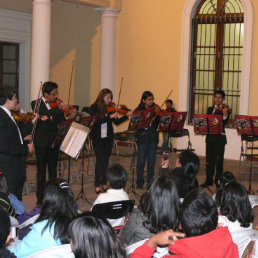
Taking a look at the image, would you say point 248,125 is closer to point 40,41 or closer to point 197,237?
point 197,237

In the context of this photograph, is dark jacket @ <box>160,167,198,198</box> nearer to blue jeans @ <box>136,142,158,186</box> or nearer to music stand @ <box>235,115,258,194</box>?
music stand @ <box>235,115,258,194</box>

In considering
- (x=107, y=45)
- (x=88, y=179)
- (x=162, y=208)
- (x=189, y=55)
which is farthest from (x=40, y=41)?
(x=162, y=208)

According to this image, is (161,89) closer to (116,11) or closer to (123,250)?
(116,11)

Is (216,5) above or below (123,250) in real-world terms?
above

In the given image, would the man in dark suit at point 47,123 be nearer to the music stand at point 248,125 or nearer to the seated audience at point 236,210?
the music stand at point 248,125

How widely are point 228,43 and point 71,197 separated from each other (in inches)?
318

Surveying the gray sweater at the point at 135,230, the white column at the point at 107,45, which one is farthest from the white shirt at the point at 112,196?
the white column at the point at 107,45

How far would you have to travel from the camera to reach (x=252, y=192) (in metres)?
7.49

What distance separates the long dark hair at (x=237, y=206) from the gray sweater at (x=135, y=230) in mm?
593

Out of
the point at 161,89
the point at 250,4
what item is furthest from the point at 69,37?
the point at 250,4

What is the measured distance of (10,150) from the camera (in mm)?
5043

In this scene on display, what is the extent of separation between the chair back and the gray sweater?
1.68 feet

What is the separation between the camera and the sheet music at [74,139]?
18.9 ft

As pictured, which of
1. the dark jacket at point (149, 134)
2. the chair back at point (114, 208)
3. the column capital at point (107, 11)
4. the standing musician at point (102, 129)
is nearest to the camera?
the chair back at point (114, 208)
